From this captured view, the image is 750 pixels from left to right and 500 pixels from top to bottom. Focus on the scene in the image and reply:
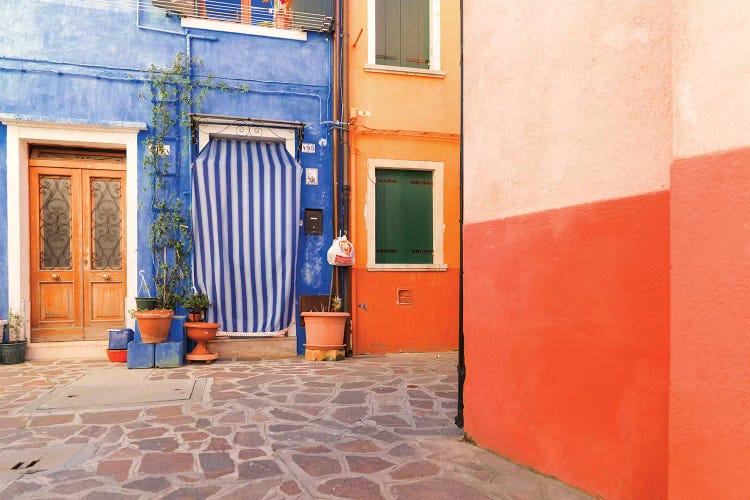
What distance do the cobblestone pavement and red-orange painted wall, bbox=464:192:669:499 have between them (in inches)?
10.3

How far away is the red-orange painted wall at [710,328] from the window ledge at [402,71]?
686 centimetres

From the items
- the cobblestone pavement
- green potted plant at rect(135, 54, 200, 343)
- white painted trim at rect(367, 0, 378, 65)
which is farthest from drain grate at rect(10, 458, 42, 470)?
white painted trim at rect(367, 0, 378, 65)

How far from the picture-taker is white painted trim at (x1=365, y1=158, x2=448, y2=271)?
8.29m

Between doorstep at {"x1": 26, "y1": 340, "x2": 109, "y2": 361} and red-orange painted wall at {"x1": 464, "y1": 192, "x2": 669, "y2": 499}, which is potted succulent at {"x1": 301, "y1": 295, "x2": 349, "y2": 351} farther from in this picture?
red-orange painted wall at {"x1": 464, "y1": 192, "x2": 669, "y2": 499}

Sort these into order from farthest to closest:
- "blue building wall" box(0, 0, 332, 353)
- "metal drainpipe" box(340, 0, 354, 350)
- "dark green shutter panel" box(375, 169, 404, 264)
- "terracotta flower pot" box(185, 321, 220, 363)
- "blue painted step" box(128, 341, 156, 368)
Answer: "dark green shutter panel" box(375, 169, 404, 264), "metal drainpipe" box(340, 0, 354, 350), "terracotta flower pot" box(185, 321, 220, 363), "blue building wall" box(0, 0, 332, 353), "blue painted step" box(128, 341, 156, 368)

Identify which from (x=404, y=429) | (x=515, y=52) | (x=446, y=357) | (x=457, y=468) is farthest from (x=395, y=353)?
(x=515, y=52)

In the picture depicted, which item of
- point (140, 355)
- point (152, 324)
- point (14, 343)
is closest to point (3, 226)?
point (14, 343)

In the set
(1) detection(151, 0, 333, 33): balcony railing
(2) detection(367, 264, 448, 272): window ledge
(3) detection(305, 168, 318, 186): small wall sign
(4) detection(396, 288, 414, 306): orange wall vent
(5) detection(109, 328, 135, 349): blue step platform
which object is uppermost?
(1) detection(151, 0, 333, 33): balcony railing

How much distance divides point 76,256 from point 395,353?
500 centimetres

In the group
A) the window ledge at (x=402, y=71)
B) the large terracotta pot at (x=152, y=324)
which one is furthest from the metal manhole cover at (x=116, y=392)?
the window ledge at (x=402, y=71)

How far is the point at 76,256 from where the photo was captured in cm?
759

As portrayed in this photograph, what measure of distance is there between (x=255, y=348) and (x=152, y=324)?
1.58m

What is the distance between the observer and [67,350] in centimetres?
738

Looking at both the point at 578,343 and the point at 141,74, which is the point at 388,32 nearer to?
the point at 141,74
